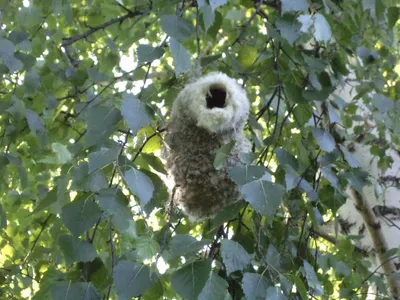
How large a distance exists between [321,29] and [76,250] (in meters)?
0.51

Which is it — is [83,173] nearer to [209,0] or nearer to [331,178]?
[209,0]

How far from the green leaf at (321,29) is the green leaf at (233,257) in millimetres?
349

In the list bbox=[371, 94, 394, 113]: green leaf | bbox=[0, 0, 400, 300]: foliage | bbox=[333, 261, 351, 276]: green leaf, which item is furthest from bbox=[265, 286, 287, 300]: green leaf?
bbox=[371, 94, 394, 113]: green leaf

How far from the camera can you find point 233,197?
1155mm

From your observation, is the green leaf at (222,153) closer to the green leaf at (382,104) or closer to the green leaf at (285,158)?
the green leaf at (285,158)

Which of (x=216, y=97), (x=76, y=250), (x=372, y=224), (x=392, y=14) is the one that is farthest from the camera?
(x=372, y=224)

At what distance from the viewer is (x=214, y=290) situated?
2.64ft

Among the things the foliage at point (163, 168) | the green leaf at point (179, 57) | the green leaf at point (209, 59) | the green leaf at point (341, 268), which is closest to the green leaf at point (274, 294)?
the foliage at point (163, 168)

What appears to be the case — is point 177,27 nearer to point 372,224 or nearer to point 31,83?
point 31,83

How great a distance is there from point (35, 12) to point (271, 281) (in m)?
0.96

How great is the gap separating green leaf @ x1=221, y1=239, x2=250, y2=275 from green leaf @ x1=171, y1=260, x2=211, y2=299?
2.3 inches

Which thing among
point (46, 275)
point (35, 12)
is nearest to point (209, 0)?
point (46, 275)

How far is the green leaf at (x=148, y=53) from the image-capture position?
853mm

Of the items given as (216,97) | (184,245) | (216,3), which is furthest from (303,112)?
(184,245)
